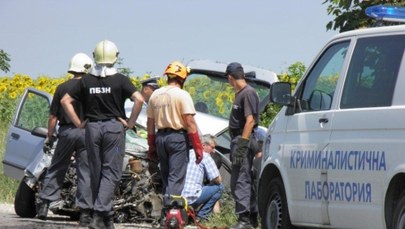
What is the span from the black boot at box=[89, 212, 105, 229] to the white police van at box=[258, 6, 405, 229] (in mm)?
2097

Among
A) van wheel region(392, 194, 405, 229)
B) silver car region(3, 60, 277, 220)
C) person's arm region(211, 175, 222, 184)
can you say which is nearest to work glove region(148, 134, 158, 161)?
person's arm region(211, 175, 222, 184)

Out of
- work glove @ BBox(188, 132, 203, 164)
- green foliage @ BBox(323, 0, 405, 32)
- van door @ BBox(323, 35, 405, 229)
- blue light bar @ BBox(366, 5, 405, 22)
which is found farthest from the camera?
green foliage @ BBox(323, 0, 405, 32)

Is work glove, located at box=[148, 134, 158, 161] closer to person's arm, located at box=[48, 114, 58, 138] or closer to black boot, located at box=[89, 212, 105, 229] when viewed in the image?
black boot, located at box=[89, 212, 105, 229]

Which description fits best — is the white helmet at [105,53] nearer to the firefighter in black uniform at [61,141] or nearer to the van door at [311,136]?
the firefighter in black uniform at [61,141]

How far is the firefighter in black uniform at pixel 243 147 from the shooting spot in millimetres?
14781

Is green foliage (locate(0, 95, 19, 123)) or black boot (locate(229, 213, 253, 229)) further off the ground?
black boot (locate(229, 213, 253, 229))

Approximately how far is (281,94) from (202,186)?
4.27 metres

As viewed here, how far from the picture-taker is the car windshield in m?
18.6

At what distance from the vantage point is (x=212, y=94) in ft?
61.7

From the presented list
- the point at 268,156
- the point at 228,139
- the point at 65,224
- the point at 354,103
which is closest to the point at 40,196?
the point at 65,224

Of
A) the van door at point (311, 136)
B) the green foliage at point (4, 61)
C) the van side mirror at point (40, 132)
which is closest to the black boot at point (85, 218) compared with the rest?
the van side mirror at point (40, 132)

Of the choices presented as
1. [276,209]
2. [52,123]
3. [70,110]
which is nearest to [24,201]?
[52,123]

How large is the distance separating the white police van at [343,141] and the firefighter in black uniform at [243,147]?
215 cm

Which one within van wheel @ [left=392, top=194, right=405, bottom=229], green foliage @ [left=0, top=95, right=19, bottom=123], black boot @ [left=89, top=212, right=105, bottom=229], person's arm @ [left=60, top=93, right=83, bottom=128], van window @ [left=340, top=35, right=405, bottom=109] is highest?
van window @ [left=340, top=35, right=405, bottom=109]
